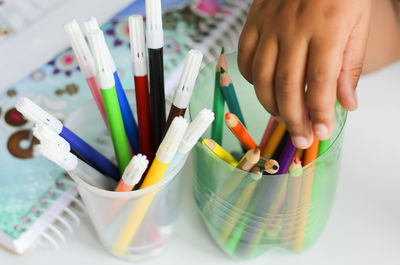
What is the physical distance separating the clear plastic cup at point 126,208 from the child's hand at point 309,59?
0.07 metres

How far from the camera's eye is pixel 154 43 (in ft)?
0.84

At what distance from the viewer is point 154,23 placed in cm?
25

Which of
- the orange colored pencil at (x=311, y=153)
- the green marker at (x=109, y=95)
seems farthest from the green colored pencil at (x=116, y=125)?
the orange colored pencil at (x=311, y=153)

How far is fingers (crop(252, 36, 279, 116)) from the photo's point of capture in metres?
0.24

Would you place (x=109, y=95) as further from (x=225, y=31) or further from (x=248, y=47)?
(x=225, y=31)

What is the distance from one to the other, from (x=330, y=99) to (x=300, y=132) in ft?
0.07

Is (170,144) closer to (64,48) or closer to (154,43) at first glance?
(154,43)

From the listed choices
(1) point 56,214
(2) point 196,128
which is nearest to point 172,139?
(2) point 196,128

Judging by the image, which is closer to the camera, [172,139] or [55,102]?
[172,139]

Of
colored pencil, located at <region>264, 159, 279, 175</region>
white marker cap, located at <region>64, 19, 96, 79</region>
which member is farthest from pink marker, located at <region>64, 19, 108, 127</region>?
colored pencil, located at <region>264, 159, 279, 175</region>

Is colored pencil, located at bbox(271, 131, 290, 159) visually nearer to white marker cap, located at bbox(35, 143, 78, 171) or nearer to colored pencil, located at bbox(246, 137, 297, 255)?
colored pencil, located at bbox(246, 137, 297, 255)

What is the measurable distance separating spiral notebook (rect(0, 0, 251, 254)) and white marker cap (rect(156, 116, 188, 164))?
106 mm

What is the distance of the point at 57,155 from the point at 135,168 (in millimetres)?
38

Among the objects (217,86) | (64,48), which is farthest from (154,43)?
(64,48)
